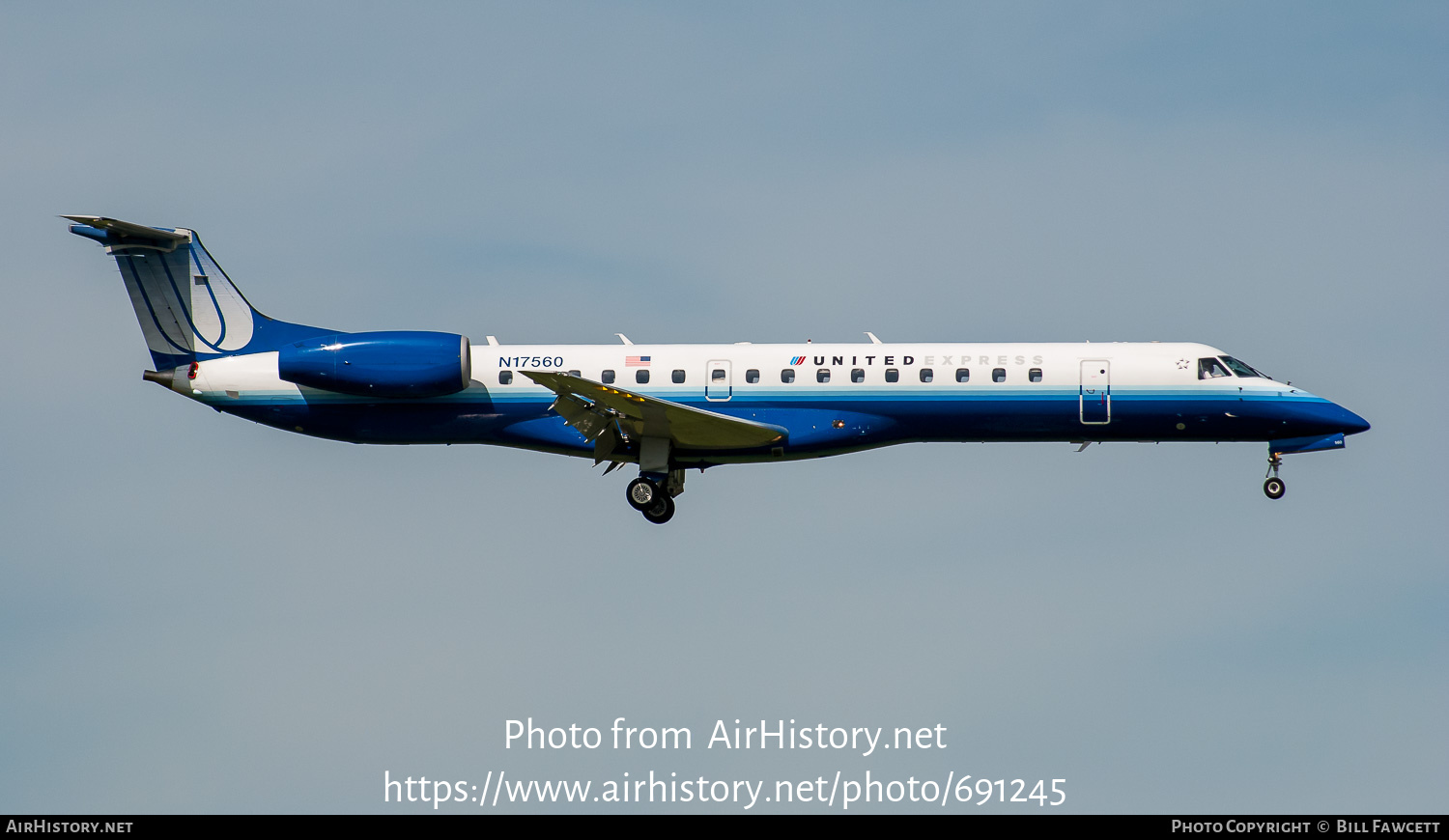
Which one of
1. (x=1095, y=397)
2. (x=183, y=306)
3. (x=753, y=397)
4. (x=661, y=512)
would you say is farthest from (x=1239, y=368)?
(x=183, y=306)

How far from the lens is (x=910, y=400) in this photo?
2955 centimetres

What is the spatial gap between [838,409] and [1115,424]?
5478mm

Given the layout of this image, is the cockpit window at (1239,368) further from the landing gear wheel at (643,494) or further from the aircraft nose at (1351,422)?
the landing gear wheel at (643,494)

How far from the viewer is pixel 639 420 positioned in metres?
29.0

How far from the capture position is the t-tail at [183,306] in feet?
104

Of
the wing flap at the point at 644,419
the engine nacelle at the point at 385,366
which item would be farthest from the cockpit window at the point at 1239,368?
the engine nacelle at the point at 385,366

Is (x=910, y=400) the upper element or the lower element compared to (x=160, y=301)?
lower

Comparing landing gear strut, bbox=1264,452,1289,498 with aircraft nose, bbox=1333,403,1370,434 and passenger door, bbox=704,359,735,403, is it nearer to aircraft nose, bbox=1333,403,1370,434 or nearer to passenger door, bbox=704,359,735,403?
aircraft nose, bbox=1333,403,1370,434

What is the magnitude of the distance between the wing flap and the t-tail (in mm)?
6760

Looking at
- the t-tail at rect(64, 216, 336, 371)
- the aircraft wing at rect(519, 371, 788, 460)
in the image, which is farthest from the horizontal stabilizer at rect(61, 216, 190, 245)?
the aircraft wing at rect(519, 371, 788, 460)

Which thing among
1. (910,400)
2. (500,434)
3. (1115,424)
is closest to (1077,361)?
(1115,424)

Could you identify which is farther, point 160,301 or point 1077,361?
point 160,301

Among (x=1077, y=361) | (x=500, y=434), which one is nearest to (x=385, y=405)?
(x=500, y=434)

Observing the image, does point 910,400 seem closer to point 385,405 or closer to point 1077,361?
point 1077,361
